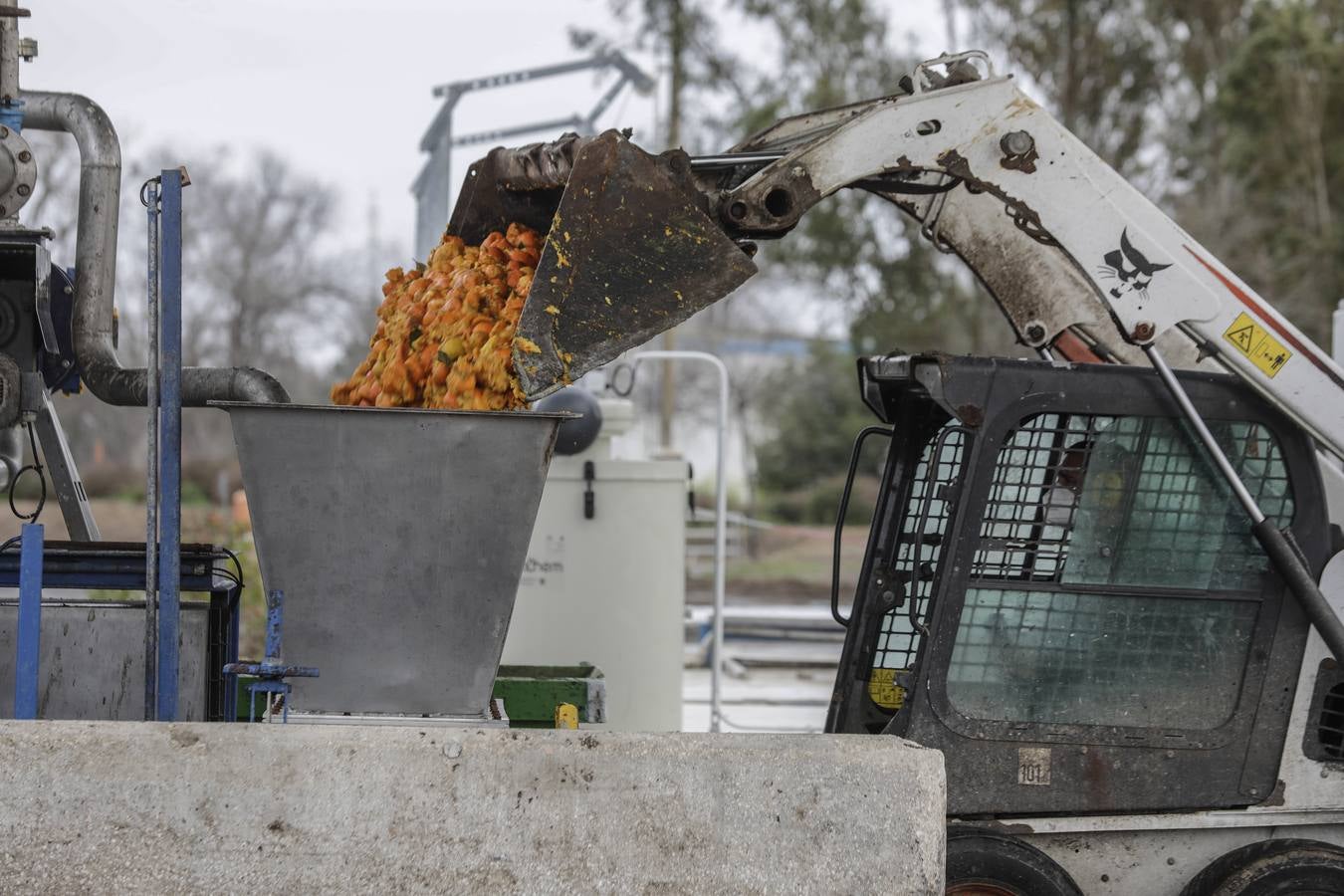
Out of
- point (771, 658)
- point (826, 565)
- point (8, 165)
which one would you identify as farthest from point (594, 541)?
point (826, 565)

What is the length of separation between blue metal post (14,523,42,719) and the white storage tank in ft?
11.6

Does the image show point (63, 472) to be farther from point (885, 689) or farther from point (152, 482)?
point (885, 689)

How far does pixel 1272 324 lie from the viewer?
428 centimetres

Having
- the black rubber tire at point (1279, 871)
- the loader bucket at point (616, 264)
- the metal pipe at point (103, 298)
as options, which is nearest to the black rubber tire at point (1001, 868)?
the black rubber tire at point (1279, 871)

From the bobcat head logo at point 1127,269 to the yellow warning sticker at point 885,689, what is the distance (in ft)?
4.61

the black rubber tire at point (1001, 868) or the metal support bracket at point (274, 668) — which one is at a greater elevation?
the metal support bracket at point (274, 668)

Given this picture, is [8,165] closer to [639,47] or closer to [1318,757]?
[1318,757]

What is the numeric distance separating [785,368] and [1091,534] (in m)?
34.5

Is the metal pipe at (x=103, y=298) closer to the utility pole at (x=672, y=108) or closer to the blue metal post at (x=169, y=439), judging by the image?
the blue metal post at (x=169, y=439)

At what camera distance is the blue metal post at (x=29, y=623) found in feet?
11.9

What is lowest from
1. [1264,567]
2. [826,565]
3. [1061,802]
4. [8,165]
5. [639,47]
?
[826,565]

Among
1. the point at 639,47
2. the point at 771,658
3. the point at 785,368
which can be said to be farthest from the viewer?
the point at 785,368

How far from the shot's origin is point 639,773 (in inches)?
134

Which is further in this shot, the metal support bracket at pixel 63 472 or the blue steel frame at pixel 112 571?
the metal support bracket at pixel 63 472
